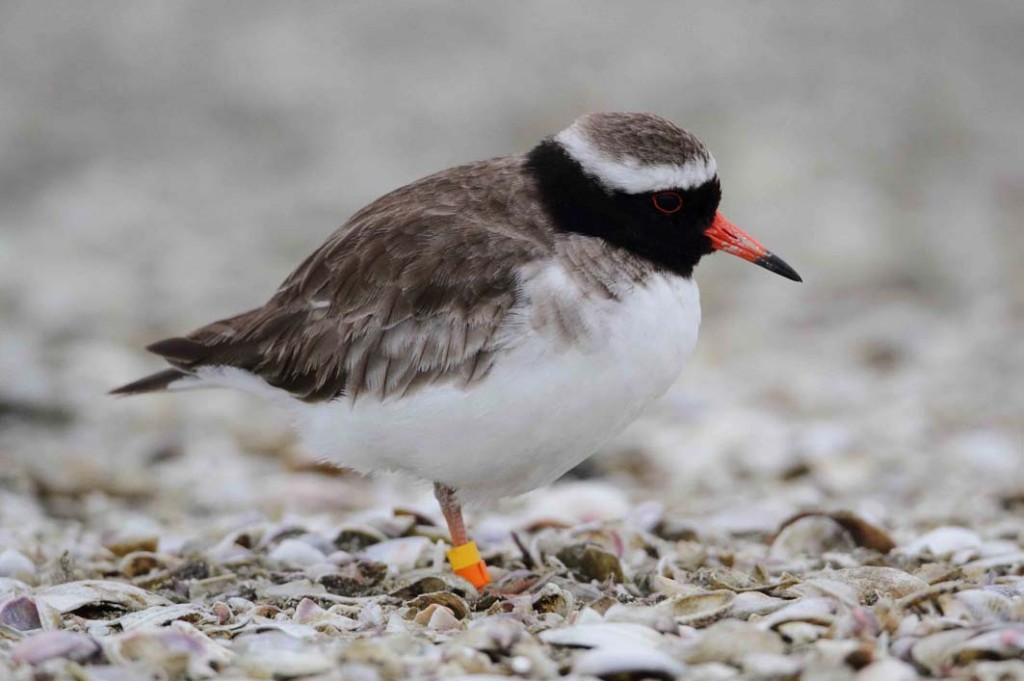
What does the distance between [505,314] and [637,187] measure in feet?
2.62

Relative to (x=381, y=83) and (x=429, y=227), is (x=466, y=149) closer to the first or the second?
(x=381, y=83)

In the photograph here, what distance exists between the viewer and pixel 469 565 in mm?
5891

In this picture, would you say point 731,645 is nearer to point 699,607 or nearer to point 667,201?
point 699,607

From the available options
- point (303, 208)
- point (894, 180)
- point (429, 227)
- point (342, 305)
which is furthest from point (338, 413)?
point (894, 180)

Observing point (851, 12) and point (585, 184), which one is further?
point (851, 12)

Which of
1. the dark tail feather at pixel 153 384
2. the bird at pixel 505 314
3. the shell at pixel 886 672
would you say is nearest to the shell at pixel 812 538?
the bird at pixel 505 314

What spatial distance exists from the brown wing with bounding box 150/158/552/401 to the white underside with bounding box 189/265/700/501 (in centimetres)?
11

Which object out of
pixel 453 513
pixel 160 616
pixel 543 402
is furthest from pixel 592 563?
pixel 160 616

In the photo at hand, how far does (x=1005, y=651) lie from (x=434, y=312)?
2.58 m

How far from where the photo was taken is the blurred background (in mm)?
8922

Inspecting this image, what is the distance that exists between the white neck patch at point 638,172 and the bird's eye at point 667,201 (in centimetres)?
3

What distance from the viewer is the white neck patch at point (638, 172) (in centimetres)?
575

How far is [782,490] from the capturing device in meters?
8.59

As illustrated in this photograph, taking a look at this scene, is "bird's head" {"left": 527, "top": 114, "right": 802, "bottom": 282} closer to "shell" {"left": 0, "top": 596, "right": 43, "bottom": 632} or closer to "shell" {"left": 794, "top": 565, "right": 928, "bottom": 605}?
"shell" {"left": 794, "top": 565, "right": 928, "bottom": 605}
